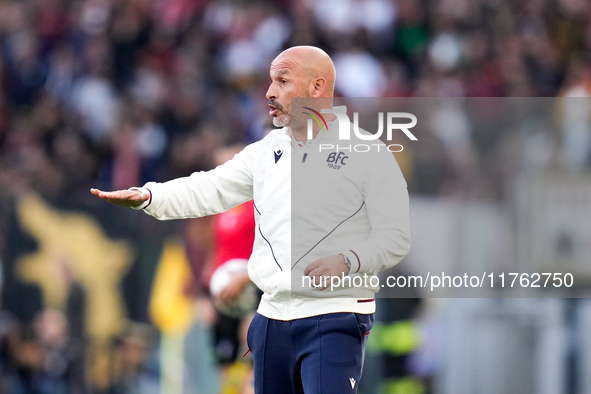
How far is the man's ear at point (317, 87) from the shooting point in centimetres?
454

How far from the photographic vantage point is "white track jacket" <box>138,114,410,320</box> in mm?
4352

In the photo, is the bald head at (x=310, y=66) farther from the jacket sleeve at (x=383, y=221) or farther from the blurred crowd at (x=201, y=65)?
the blurred crowd at (x=201, y=65)

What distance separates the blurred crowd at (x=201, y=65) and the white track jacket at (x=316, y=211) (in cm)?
626

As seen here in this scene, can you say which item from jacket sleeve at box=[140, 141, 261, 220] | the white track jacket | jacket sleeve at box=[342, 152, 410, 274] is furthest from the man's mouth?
jacket sleeve at box=[342, 152, 410, 274]

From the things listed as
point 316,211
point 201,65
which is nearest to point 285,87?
point 316,211

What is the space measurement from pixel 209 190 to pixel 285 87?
0.63 m

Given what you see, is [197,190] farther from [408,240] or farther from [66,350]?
[66,350]

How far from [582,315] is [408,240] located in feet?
14.8

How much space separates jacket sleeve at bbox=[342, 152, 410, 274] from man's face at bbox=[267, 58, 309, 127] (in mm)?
456

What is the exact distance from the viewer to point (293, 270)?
445 centimetres

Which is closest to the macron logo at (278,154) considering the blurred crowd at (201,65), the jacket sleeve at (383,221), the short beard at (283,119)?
the short beard at (283,119)

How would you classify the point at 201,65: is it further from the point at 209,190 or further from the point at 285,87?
the point at 285,87

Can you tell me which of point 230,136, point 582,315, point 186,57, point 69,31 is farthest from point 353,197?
point 69,31

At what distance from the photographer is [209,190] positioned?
4.76 metres
